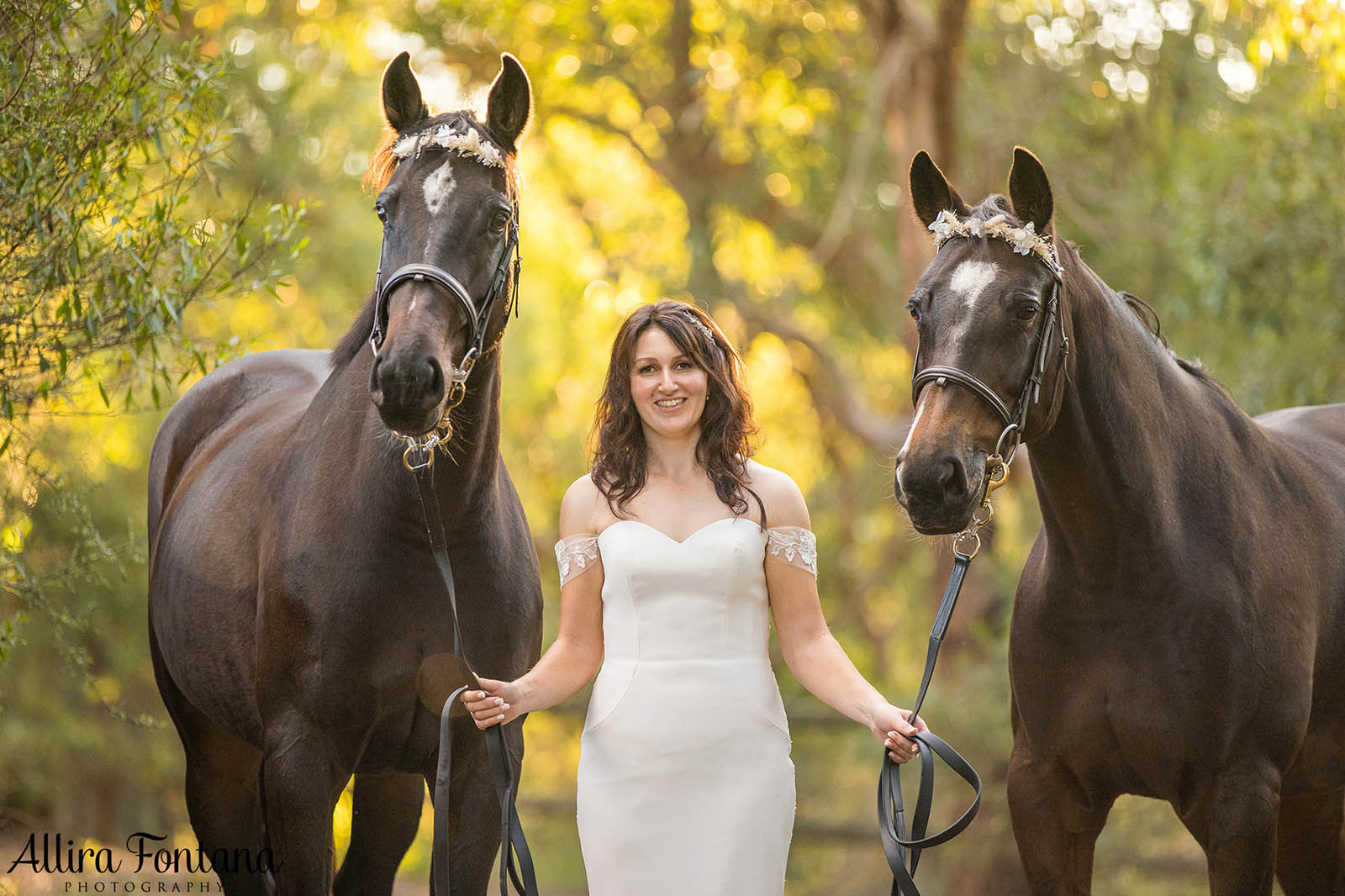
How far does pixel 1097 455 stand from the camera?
3602mm

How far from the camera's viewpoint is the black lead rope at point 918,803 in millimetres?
2883

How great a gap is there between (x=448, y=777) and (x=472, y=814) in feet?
1.52

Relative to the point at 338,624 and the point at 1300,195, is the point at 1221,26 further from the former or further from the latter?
the point at 338,624

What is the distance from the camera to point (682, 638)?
3.30 meters

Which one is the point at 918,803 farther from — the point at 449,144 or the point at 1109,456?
the point at 449,144

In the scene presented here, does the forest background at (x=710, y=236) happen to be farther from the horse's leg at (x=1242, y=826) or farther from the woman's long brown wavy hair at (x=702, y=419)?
the horse's leg at (x=1242, y=826)

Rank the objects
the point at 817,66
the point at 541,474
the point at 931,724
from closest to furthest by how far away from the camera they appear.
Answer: the point at 931,724
the point at 817,66
the point at 541,474

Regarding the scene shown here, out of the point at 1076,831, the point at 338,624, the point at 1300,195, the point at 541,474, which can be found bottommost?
the point at 1076,831

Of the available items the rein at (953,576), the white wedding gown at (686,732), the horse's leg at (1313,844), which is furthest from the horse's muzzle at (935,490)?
the horse's leg at (1313,844)

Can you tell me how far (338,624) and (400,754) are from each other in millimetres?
438

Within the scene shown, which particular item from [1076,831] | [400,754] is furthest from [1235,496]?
[400,754]

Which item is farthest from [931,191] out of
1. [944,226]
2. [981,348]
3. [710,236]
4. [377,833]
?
[710,236]

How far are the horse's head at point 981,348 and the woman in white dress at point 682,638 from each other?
481 millimetres

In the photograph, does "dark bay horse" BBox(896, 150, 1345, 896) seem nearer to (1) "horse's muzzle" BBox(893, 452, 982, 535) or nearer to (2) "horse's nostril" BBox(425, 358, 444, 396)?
(1) "horse's muzzle" BBox(893, 452, 982, 535)
